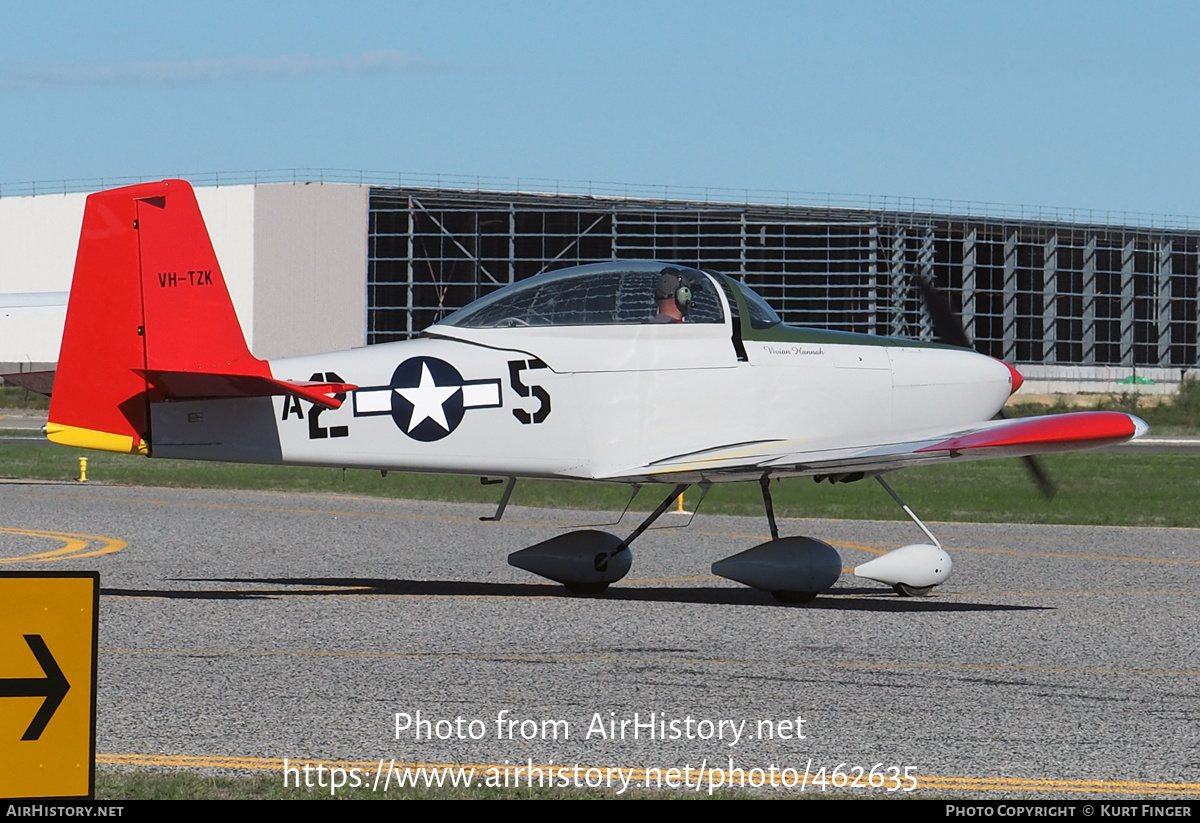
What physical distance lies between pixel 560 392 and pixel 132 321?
11.7 ft

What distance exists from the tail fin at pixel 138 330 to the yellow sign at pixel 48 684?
782 cm

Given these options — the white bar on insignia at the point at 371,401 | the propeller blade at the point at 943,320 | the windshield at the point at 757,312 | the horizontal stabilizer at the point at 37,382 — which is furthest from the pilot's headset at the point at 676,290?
the horizontal stabilizer at the point at 37,382

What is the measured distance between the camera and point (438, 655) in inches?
396

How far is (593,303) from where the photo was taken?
43.5 ft

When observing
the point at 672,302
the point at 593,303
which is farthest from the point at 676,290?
the point at 593,303

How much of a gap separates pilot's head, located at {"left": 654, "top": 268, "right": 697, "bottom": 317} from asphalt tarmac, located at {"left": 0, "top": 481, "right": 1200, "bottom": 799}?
8.57 ft

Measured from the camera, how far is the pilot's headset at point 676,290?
43.3 feet

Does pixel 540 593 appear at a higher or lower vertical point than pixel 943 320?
lower

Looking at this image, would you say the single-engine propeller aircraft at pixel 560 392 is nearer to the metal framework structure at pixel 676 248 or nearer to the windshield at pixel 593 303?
the windshield at pixel 593 303

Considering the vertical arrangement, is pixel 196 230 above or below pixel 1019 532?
above

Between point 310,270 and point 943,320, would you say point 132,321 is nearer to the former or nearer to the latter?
point 943,320
